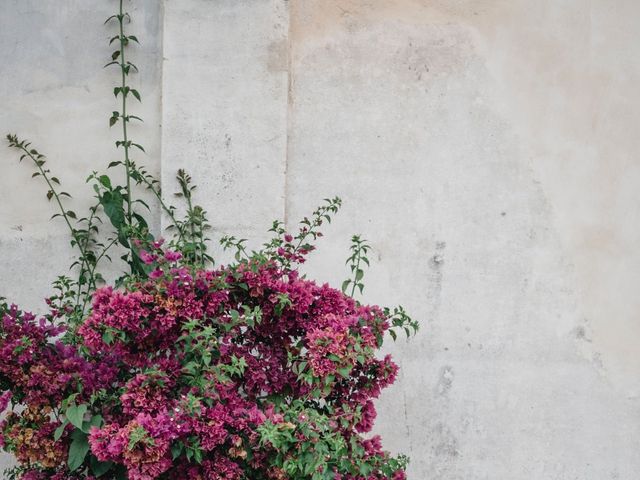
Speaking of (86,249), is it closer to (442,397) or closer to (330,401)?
(330,401)

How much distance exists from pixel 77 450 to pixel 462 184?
1.92 meters

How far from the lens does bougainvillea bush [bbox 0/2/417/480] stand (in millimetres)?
2424

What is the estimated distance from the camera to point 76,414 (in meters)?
2.49

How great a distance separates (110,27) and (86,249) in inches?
38.9

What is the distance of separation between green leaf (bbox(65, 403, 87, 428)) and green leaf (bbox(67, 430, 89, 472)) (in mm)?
125

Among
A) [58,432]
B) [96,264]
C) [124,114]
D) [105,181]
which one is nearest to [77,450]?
[58,432]

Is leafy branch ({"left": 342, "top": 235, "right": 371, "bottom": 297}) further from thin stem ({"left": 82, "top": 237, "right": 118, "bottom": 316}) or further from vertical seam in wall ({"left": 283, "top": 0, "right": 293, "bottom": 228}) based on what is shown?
thin stem ({"left": 82, "top": 237, "right": 118, "bottom": 316})

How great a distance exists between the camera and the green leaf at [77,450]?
258 centimetres

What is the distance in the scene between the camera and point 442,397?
3.46 m

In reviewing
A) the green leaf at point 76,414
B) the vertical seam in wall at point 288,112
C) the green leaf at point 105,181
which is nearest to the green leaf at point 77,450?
the green leaf at point 76,414

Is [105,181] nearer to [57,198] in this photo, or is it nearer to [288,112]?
[57,198]

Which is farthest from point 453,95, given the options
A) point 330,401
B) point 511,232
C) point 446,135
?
point 330,401

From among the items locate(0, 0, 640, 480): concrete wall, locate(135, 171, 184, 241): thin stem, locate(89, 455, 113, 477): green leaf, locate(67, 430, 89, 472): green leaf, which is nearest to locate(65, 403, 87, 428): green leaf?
locate(67, 430, 89, 472): green leaf

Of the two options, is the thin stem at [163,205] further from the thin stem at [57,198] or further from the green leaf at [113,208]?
the thin stem at [57,198]
